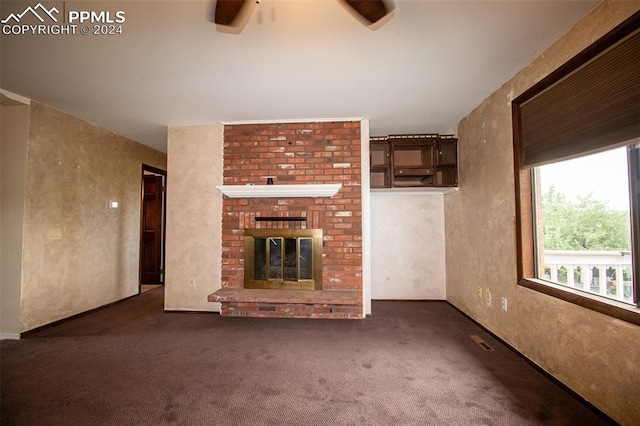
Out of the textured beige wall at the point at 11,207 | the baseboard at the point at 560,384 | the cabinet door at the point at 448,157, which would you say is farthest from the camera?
the cabinet door at the point at 448,157

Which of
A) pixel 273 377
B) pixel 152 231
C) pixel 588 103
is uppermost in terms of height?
pixel 588 103

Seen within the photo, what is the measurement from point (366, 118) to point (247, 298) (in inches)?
98.2

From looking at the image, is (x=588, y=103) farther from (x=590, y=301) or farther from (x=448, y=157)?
(x=448, y=157)

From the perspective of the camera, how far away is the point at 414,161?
12.2 ft

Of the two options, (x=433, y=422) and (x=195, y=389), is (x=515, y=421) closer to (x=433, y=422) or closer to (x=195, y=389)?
(x=433, y=422)

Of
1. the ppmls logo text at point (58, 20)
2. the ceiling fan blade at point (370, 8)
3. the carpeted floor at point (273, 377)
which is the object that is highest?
the ppmls logo text at point (58, 20)

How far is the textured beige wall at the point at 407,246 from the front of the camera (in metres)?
4.06

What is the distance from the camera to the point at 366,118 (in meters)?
3.30

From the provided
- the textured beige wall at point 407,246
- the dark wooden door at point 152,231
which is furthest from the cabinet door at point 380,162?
the dark wooden door at point 152,231

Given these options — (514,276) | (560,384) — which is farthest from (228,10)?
(560,384)

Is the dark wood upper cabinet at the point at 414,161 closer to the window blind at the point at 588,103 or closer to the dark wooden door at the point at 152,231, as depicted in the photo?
the window blind at the point at 588,103

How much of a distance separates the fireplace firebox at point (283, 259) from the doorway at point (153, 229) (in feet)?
9.47

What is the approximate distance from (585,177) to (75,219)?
200 inches

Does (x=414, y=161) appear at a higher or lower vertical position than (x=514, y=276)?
higher
